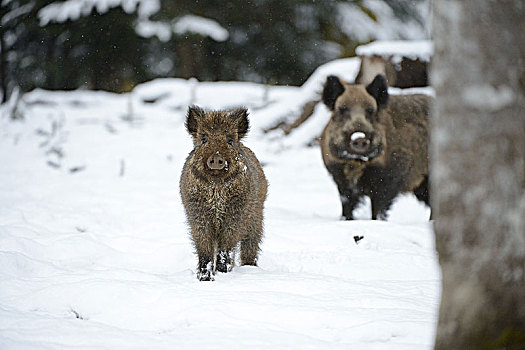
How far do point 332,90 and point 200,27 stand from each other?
28.2ft

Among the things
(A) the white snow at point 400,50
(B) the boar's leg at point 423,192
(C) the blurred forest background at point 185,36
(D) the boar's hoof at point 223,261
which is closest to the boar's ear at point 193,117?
(D) the boar's hoof at point 223,261

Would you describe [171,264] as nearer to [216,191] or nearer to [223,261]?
[223,261]

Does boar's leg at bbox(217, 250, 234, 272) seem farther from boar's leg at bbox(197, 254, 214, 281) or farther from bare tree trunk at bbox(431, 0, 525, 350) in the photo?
bare tree trunk at bbox(431, 0, 525, 350)

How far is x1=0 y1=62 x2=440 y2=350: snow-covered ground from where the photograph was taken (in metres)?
2.90

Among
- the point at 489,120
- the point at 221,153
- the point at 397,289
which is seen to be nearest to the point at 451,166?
the point at 489,120

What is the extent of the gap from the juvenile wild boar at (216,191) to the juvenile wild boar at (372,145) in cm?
256

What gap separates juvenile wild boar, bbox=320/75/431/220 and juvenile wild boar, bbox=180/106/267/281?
256 centimetres

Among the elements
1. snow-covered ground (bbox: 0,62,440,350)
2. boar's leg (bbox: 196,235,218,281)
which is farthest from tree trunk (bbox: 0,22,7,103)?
boar's leg (bbox: 196,235,218,281)

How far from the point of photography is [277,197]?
29.7ft

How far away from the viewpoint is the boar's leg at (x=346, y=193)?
7277 mm

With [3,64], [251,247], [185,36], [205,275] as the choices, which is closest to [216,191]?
[205,275]

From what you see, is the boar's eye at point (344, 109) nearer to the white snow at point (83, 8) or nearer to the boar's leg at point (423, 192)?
the boar's leg at point (423, 192)

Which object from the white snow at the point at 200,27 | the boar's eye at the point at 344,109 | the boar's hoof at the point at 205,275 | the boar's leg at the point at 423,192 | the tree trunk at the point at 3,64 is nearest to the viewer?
the boar's hoof at the point at 205,275

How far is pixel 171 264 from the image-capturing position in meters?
5.25
